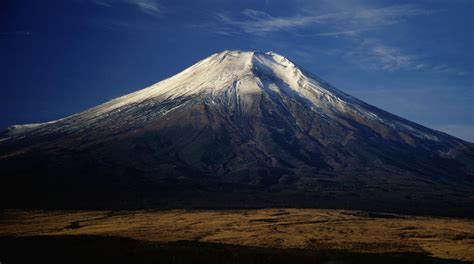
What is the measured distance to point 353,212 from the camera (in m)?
99.4

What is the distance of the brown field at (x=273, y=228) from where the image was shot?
64.4 meters

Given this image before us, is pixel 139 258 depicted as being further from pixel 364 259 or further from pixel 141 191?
pixel 141 191

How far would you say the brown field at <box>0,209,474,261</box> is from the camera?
64.4 metres

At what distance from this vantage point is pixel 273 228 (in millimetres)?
77438

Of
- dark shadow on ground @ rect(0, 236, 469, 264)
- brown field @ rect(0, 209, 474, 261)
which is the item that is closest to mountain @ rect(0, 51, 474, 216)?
brown field @ rect(0, 209, 474, 261)

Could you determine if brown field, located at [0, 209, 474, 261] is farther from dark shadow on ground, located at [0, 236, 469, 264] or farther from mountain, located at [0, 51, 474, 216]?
mountain, located at [0, 51, 474, 216]

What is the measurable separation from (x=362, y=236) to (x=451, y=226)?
19869 millimetres

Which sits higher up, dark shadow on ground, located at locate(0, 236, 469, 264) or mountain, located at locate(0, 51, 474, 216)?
mountain, located at locate(0, 51, 474, 216)

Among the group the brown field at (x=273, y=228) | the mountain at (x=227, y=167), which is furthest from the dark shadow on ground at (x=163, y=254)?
the mountain at (x=227, y=167)

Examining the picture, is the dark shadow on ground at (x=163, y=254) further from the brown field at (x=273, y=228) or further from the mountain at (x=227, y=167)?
the mountain at (x=227, y=167)

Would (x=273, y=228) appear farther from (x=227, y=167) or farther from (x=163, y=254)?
(x=227, y=167)

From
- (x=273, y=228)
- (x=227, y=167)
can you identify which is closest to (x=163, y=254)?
(x=273, y=228)

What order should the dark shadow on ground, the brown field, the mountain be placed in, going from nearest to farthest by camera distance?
the dark shadow on ground → the brown field → the mountain

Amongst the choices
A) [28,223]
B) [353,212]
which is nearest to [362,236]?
[353,212]
